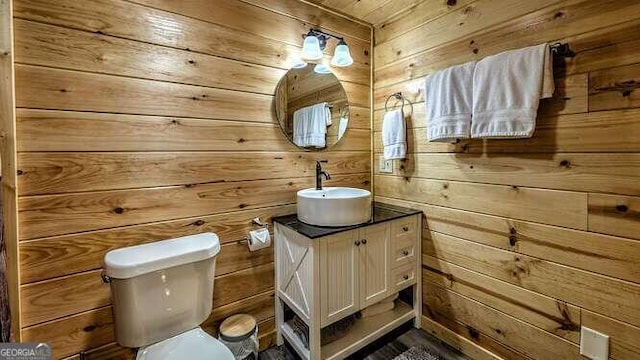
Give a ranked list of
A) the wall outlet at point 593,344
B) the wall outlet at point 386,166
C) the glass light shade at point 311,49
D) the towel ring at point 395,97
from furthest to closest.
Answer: the wall outlet at point 386,166 → the towel ring at point 395,97 → the glass light shade at point 311,49 → the wall outlet at point 593,344

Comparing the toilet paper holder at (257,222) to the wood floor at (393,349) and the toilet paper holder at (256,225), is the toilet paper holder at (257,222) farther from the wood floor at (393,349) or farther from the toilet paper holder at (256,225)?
the wood floor at (393,349)

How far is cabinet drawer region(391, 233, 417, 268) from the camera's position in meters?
1.75

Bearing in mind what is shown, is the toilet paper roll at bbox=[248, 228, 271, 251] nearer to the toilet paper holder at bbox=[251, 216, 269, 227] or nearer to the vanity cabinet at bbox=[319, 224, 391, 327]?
the toilet paper holder at bbox=[251, 216, 269, 227]

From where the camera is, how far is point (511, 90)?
1.31 metres

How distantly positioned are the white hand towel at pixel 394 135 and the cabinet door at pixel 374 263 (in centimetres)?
50

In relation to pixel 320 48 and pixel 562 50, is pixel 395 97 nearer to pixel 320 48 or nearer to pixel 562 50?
pixel 320 48

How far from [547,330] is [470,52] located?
144 centimetres

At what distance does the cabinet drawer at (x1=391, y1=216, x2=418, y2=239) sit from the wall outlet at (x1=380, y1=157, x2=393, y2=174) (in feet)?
1.32

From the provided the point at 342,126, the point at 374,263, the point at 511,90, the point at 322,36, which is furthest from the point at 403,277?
the point at 322,36

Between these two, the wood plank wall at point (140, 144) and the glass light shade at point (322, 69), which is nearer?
the wood plank wall at point (140, 144)

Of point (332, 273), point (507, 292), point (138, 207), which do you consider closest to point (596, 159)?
point (507, 292)

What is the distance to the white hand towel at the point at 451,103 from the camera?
150 centimetres

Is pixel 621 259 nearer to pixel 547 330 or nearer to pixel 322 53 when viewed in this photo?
pixel 547 330

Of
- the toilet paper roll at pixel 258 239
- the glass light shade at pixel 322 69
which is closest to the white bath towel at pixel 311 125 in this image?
the glass light shade at pixel 322 69
